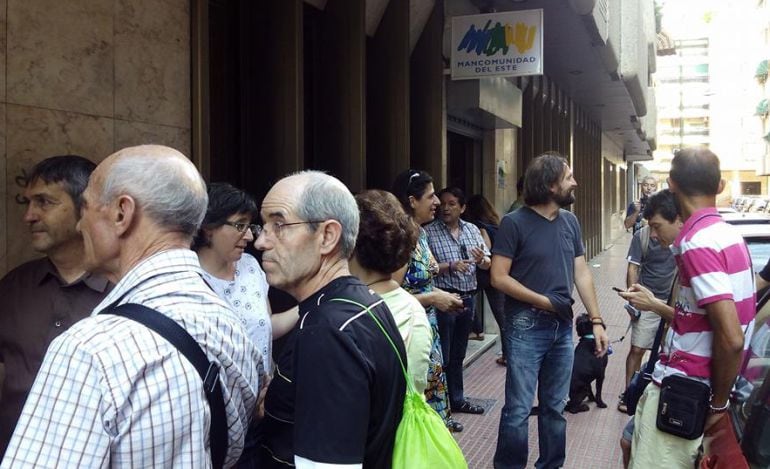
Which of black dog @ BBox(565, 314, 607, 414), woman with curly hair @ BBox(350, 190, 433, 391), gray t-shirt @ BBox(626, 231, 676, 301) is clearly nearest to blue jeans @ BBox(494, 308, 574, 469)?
black dog @ BBox(565, 314, 607, 414)

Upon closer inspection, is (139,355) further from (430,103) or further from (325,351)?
(430,103)

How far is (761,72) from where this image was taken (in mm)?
57344

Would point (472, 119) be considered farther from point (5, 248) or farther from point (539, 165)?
point (5, 248)

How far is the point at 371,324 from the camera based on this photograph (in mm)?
1819

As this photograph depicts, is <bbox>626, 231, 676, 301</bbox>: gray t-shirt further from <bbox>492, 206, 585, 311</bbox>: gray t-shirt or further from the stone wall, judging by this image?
the stone wall

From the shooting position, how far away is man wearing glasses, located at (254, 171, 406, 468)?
5.48ft

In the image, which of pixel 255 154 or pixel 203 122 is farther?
pixel 255 154

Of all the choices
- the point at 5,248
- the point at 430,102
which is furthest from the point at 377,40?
the point at 5,248

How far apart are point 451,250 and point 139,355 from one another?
4.50 metres

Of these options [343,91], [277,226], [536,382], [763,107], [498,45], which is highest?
[763,107]

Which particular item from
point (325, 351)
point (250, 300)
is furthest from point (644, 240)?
point (325, 351)

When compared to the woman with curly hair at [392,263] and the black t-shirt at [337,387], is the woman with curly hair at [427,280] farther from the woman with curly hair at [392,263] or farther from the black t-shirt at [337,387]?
the black t-shirt at [337,387]

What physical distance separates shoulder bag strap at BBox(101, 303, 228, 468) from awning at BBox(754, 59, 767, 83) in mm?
64157

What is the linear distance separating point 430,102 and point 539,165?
3.39 meters
